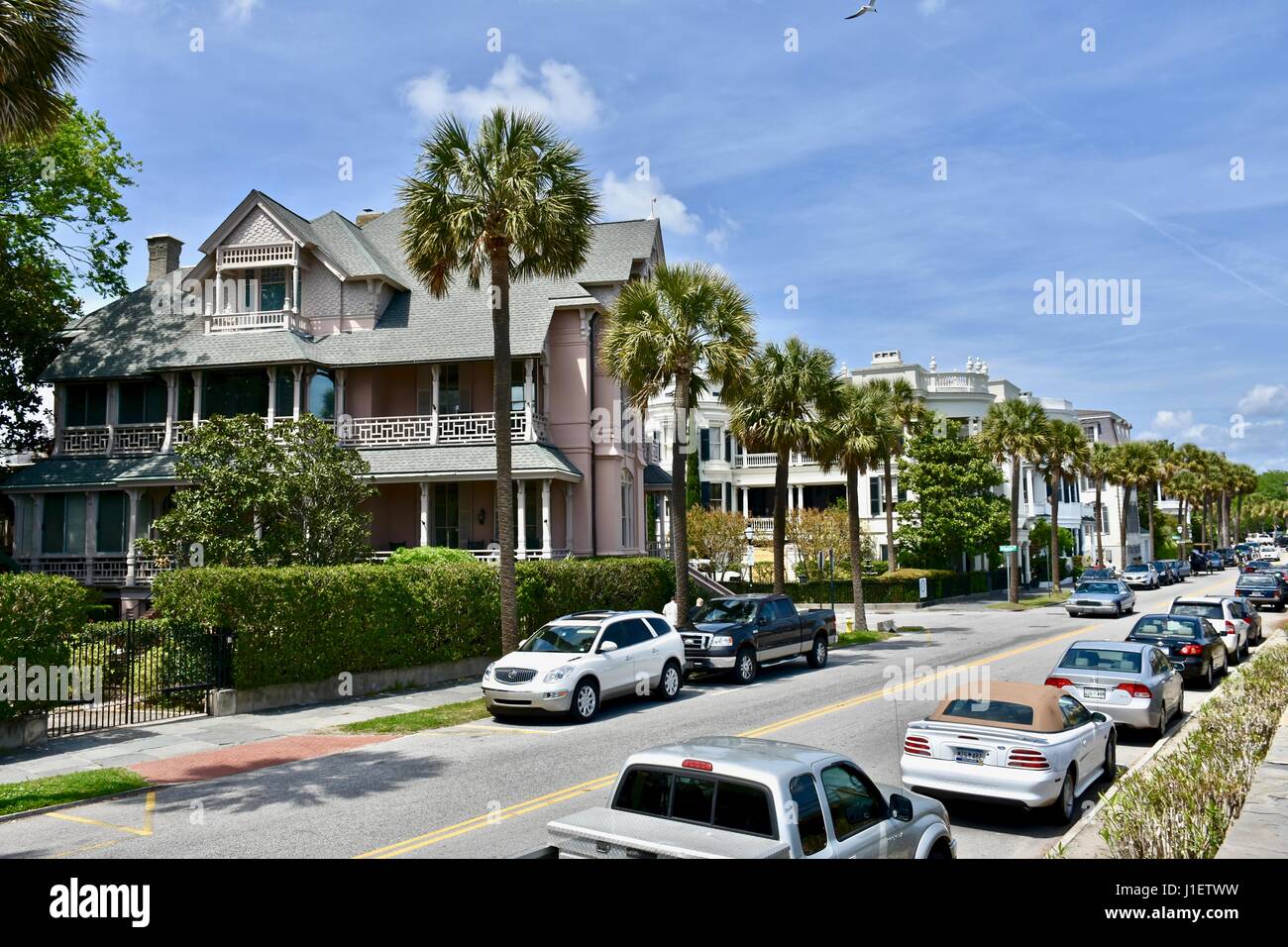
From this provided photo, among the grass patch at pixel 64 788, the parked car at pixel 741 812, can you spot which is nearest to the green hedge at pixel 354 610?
the grass patch at pixel 64 788

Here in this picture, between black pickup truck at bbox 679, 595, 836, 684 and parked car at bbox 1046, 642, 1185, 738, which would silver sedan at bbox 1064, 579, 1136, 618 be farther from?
parked car at bbox 1046, 642, 1185, 738

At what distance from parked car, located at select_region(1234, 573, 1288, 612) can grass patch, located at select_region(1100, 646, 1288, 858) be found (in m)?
33.9

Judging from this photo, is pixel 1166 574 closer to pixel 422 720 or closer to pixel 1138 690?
pixel 1138 690

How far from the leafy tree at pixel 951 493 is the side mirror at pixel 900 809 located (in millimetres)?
47080

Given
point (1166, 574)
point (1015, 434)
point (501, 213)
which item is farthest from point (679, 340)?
point (1166, 574)

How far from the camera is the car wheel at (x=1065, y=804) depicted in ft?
33.0

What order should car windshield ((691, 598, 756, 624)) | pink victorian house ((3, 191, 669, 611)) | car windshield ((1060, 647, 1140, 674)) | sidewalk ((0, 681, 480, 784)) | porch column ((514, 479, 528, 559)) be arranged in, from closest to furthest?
1. sidewalk ((0, 681, 480, 784))
2. car windshield ((1060, 647, 1140, 674))
3. car windshield ((691, 598, 756, 624))
4. porch column ((514, 479, 528, 559))
5. pink victorian house ((3, 191, 669, 611))

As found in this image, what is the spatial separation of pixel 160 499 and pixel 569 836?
100ft

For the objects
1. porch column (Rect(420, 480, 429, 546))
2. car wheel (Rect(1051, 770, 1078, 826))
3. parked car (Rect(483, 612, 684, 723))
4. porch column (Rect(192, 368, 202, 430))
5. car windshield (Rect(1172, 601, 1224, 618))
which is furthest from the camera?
porch column (Rect(192, 368, 202, 430))

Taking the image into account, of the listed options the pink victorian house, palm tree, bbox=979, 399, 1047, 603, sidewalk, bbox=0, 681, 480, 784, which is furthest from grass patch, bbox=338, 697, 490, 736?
palm tree, bbox=979, 399, 1047, 603

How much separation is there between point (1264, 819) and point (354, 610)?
16.0 meters

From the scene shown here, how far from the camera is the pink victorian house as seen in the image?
30984 mm

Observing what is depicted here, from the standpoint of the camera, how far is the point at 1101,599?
3975cm

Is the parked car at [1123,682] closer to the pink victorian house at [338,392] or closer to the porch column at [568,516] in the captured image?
the pink victorian house at [338,392]
